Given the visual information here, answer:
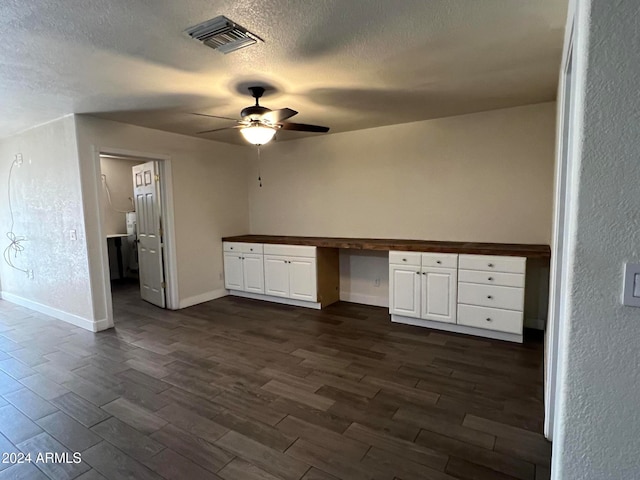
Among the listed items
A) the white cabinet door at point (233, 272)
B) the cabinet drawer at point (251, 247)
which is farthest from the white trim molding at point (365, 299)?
the white cabinet door at point (233, 272)

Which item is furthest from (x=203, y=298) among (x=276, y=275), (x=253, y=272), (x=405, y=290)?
(x=405, y=290)

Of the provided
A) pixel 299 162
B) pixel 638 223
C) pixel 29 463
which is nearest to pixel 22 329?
pixel 29 463

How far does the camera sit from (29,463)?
193 centimetres

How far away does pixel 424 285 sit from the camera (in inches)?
149

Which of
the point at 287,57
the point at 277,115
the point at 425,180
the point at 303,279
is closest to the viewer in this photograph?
the point at 287,57

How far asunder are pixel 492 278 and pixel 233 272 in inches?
139

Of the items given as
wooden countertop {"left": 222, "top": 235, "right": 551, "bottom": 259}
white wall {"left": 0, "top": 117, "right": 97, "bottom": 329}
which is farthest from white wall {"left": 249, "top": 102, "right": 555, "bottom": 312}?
white wall {"left": 0, "top": 117, "right": 97, "bottom": 329}

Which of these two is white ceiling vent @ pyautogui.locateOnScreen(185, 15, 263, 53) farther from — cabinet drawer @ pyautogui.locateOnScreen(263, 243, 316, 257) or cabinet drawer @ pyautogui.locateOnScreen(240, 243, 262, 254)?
cabinet drawer @ pyautogui.locateOnScreen(240, 243, 262, 254)

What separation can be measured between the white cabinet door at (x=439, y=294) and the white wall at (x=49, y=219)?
3738mm

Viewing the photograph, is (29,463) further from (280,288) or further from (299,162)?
(299,162)

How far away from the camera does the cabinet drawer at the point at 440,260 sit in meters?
3.61

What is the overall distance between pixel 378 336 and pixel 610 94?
307 centimetres

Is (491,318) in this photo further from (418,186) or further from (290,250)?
(290,250)

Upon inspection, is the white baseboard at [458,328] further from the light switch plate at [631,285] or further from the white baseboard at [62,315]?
the white baseboard at [62,315]
